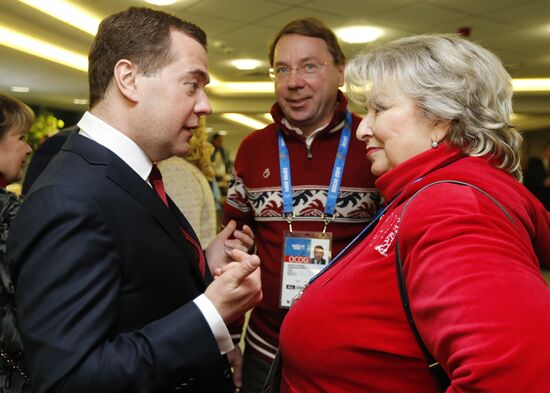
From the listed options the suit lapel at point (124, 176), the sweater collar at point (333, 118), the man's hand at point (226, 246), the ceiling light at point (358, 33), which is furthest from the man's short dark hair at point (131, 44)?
the ceiling light at point (358, 33)

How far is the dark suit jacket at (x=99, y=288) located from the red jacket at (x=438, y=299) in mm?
247

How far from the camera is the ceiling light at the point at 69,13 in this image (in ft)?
16.7

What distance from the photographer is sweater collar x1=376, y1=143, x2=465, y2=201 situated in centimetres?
97

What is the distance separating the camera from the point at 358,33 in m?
5.94

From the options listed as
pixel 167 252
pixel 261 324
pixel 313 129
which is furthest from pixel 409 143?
pixel 261 324

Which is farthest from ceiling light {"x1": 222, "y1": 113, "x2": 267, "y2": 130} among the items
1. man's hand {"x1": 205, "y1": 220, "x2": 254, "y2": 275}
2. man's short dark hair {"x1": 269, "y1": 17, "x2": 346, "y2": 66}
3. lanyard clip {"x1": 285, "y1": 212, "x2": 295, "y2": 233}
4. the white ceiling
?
man's hand {"x1": 205, "y1": 220, "x2": 254, "y2": 275}

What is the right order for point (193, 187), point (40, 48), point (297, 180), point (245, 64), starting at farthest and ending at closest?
1. point (245, 64)
2. point (40, 48)
3. point (193, 187)
4. point (297, 180)

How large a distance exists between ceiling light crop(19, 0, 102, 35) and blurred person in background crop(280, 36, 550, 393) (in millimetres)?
4987

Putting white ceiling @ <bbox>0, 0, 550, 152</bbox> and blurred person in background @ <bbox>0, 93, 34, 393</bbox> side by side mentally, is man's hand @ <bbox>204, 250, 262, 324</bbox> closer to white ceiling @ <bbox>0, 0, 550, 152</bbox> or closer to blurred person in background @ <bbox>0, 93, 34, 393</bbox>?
blurred person in background @ <bbox>0, 93, 34, 393</bbox>

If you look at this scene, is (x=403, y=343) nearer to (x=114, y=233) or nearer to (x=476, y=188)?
(x=476, y=188)

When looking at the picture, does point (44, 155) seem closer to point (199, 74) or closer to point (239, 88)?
point (199, 74)

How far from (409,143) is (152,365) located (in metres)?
0.70

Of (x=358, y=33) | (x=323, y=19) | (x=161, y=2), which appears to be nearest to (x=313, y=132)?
(x=161, y=2)

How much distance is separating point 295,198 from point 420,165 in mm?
840
